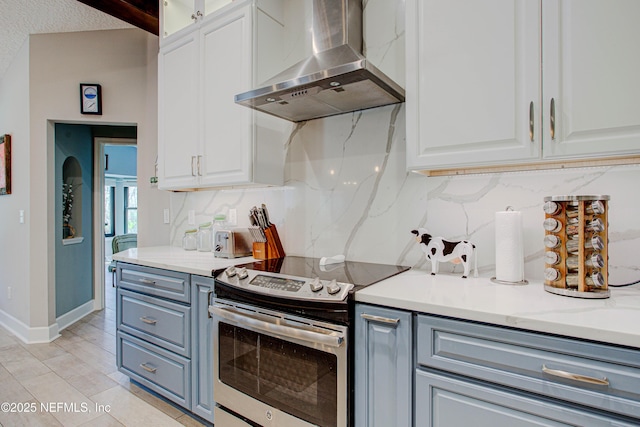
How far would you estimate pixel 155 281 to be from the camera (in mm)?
2082

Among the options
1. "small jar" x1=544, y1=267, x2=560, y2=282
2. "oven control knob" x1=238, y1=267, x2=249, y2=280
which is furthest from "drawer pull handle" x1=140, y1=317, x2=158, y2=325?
"small jar" x1=544, y1=267, x2=560, y2=282

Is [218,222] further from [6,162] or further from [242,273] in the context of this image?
[6,162]

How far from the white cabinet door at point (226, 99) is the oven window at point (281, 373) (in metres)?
0.95

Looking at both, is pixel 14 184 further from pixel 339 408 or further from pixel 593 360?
pixel 593 360

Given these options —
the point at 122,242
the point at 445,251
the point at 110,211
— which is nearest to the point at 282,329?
the point at 445,251

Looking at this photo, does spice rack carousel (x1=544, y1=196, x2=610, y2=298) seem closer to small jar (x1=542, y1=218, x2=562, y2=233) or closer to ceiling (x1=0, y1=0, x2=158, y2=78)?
small jar (x1=542, y1=218, x2=562, y2=233)

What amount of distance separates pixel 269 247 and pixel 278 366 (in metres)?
0.84

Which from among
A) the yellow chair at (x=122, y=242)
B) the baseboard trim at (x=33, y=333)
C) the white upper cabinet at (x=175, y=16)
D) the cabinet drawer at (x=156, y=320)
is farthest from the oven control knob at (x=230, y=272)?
the yellow chair at (x=122, y=242)

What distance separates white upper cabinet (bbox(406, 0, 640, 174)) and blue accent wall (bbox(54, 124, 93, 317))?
373 centimetres

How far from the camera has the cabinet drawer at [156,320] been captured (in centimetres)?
195

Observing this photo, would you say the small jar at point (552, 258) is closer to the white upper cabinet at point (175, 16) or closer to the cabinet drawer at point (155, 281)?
the cabinet drawer at point (155, 281)

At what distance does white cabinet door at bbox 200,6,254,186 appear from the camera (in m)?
2.09

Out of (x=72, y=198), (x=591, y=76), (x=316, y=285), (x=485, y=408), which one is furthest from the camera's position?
(x=72, y=198)

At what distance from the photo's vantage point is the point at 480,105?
53.4 inches
